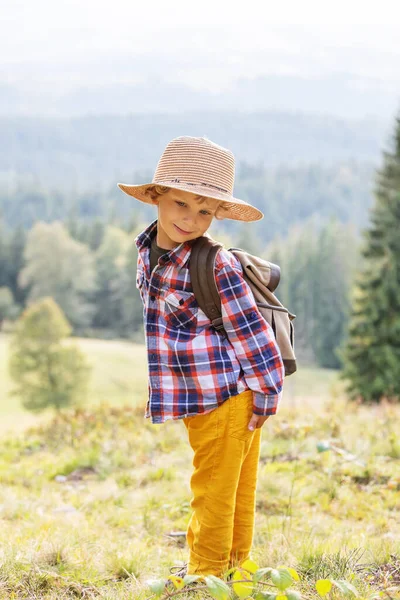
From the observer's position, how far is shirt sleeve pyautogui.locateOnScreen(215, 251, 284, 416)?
263cm

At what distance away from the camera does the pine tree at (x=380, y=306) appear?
2339cm

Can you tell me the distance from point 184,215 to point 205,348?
0.56 metres

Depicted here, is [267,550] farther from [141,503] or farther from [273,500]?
[141,503]

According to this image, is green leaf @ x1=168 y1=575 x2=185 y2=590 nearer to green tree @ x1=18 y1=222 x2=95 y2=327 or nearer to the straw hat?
the straw hat

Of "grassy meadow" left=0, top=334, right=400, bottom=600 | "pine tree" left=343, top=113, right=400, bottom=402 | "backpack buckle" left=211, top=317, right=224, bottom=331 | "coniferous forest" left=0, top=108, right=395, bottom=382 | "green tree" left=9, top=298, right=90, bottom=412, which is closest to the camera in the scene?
"backpack buckle" left=211, top=317, right=224, bottom=331

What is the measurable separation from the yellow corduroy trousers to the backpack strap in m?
0.39

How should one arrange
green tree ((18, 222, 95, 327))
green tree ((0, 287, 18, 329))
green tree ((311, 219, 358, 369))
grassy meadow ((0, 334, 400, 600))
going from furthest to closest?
green tree ((18, 222, 95, 327)) < green tree ((0, 287, 18, 329)) < green tree ((311, 219, 358, 369)) < grassy meadow ((0, 334, 400, 600))

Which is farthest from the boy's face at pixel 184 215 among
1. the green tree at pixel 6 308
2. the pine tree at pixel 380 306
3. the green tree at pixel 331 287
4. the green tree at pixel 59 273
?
the green tree at pixel 59 273

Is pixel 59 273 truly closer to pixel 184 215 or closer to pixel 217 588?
pixel 184 215

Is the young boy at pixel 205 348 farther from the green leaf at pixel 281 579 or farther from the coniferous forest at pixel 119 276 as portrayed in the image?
the coniferous forest at pixel 119 276

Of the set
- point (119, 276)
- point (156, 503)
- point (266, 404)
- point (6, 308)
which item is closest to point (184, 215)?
point (266, 404)

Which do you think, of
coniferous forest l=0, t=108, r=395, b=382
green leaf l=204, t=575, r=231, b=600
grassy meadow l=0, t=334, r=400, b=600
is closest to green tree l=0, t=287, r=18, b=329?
coniferous forest l=0, t=108, r=395, b=382

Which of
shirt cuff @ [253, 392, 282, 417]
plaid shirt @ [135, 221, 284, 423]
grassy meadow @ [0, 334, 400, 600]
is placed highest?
plaid shirt @ [135, 221, 284, 423]

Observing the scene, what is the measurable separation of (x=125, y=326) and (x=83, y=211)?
10665cm
